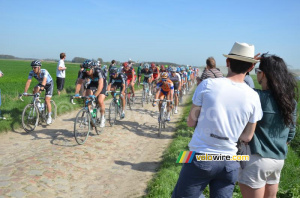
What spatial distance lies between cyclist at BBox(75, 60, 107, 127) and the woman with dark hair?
5677mm

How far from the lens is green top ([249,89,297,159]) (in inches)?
99.1

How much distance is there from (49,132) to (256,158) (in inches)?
287

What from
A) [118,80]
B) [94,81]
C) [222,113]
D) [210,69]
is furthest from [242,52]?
[118,80]

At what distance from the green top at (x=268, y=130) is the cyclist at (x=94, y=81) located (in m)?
5.72

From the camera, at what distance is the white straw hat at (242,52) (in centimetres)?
231

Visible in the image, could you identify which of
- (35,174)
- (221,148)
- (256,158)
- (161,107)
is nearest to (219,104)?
(221,148)

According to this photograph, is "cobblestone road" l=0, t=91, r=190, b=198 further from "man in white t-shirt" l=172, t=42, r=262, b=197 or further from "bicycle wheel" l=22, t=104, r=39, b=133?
"man in white t-shirt" l=172, t=42, r=262, b=197

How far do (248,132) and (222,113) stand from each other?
0.42 m

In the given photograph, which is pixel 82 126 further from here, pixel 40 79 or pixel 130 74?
pixel 130 74

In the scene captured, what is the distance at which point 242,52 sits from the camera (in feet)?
7.95

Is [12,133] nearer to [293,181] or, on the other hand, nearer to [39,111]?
[39,111]

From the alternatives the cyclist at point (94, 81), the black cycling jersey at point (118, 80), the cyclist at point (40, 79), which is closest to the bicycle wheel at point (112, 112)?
the black cycling jersey at point (118, 80)

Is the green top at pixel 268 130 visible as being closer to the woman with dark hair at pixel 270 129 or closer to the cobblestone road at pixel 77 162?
the woman with dark hair at pixel 270 129

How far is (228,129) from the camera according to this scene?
2.22 m
